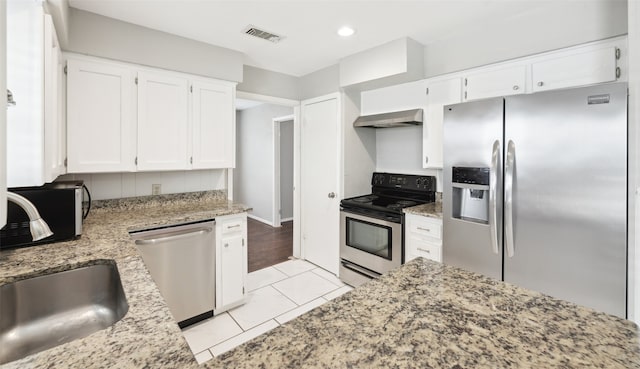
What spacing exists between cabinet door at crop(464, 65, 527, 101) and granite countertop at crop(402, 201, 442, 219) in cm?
98

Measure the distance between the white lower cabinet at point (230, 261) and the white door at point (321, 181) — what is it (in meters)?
1.14

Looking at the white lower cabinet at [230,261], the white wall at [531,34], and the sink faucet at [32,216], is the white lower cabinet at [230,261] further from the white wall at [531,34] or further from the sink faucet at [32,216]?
the white wall at [531,34]

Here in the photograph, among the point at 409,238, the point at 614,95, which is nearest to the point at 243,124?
the point at 409,238

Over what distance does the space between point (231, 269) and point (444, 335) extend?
7.26 feet

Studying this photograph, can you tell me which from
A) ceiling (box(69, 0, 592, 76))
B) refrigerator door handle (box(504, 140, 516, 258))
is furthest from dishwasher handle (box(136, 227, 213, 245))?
refrigerator door handle (box(504, 140, 516, 258))

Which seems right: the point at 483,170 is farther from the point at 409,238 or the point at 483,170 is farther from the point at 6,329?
the point at 6,329

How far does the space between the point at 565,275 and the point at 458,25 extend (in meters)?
1.96

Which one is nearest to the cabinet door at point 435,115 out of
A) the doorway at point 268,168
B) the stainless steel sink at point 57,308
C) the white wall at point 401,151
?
the white wall at point 401,151

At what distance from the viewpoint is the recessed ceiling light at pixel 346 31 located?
2.46 meters

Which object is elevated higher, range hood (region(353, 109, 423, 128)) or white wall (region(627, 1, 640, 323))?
range hood (region(353, 109, 423, 128))

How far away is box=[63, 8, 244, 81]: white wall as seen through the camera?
2.20 meters

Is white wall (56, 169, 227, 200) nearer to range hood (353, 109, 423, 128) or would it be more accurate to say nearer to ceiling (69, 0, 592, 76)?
ceiling (69, 0, 592, 76)

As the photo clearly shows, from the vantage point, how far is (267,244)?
4.69 metres

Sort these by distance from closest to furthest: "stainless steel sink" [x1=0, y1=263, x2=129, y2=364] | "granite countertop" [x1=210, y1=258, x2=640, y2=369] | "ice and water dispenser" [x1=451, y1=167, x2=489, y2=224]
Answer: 1. "granite countertop" [x1=210, y1=258, x2=640, y2=369]
2. "stainless steel sink" [x1=0, y1=263, x2=129, y2=364]
3. "ice and water dispenser" [x1=451, y1=167, x2=489, y2=224]
